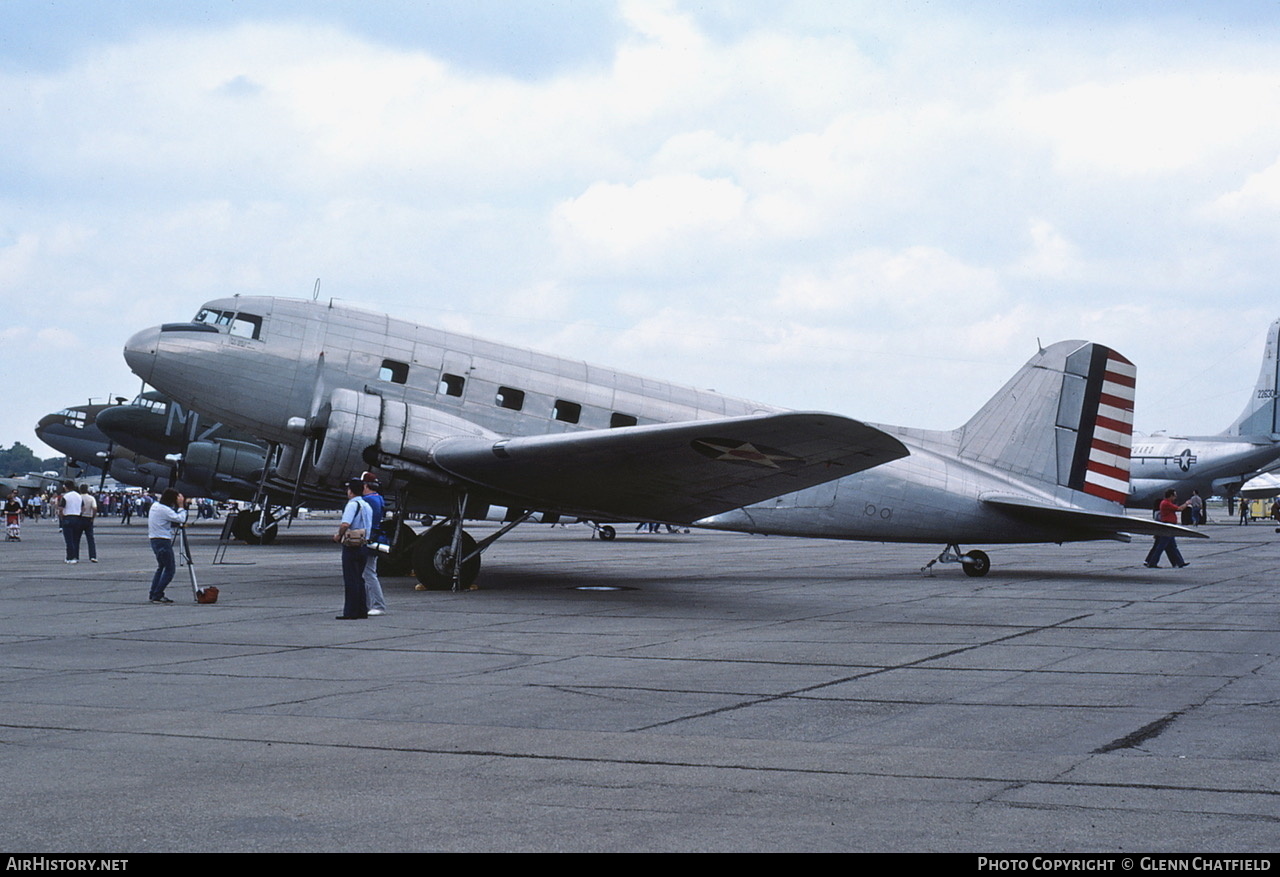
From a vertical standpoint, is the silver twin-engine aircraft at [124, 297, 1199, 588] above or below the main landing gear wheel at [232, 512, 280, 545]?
above

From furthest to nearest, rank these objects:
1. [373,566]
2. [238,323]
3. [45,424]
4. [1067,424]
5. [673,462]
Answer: [45,424], [1067,424], [238,323], [673,462], [373,566]

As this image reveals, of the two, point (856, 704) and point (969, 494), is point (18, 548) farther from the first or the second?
point (856, 704)

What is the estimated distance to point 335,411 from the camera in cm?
1719

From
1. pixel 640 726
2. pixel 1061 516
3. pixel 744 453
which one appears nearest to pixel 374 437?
pixel 744 453

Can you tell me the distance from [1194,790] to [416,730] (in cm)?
447

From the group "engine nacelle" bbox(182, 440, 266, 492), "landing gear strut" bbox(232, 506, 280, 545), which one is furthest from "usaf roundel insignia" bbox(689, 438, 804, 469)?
"engine nacelle" bbox(182, 440, 266, 492)

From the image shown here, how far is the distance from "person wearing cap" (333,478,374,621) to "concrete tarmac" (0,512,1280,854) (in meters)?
0.55

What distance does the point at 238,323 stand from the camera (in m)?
18.7

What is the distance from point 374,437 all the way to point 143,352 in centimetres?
456

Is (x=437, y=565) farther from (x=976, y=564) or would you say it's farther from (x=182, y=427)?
(x=182, y=427)

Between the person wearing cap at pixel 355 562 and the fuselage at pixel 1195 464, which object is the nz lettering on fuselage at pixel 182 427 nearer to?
the person wearing cap at pixel 355 562

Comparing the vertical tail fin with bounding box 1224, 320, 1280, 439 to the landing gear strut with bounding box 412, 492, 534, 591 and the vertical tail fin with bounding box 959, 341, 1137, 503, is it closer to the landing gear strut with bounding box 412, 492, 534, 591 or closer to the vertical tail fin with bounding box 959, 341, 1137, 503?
the vertical tail fin with bounding box 959, 341, 1137, 503

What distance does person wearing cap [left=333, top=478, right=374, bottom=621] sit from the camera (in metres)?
13.8
